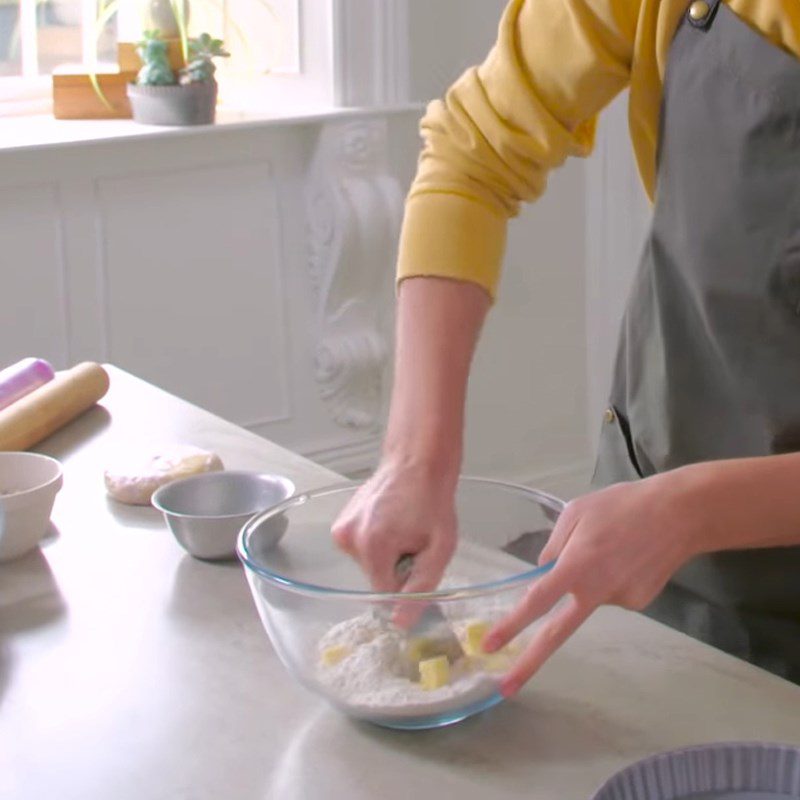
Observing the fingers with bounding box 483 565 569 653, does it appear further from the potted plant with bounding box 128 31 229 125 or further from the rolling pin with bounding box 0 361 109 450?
the potted plant with bounding box 128 31 229 125

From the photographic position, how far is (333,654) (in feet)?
3.18

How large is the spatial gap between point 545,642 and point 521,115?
533 mm

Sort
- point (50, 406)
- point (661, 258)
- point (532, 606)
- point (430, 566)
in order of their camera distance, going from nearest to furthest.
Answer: point (532, 606) → point (430, 566) → point (661, 258) → point (50, 406)

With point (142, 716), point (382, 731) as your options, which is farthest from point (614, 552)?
point (142, 716)

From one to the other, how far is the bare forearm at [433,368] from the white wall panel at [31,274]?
1.47 metres

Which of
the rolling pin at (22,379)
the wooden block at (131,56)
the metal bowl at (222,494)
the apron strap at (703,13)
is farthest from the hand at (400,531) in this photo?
the wooden block at (131,56)

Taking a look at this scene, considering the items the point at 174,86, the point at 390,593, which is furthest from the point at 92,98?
the point at 390,593

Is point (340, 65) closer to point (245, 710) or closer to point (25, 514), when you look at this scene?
point (25, 514)

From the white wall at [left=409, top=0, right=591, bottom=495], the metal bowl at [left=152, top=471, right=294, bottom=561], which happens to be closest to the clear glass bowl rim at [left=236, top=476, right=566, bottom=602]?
the metal bowl at [left=152, top=471, right=294, bottom=561]

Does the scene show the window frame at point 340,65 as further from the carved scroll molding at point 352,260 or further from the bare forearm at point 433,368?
the bare forearm at point 433,368

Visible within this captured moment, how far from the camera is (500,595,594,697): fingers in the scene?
932 millimetres

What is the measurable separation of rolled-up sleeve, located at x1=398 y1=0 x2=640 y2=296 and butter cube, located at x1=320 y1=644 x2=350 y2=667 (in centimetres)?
41

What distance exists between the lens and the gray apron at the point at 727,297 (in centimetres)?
119

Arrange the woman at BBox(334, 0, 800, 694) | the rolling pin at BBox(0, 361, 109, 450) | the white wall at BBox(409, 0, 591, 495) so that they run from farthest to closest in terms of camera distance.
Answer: the white wall at BBox(409, 0, 591, 495) < the rolling pin at BBox(0, 361, 109, 450) < the woman at BBox(334, 0, 800, 694)
